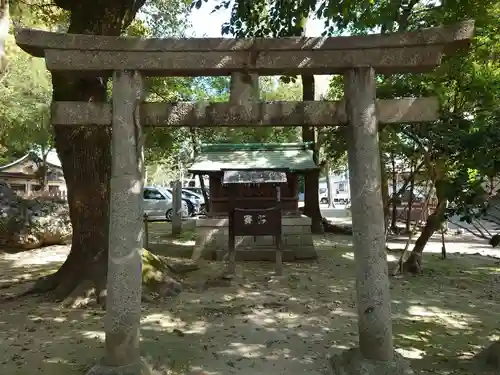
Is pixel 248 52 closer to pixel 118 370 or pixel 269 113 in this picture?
pixel 269 113

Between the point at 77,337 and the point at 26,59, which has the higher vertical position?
the point at 26,59

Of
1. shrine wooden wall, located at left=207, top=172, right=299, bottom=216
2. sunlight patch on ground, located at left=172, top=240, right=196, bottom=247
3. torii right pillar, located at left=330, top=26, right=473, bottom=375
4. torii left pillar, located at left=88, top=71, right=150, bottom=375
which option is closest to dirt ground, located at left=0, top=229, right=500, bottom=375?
torii left pillar, located at left=88, top=71, right=150, bottom=375

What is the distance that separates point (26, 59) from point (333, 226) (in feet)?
49.5

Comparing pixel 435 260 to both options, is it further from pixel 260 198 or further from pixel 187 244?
pixel 187 244

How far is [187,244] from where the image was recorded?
526 inches

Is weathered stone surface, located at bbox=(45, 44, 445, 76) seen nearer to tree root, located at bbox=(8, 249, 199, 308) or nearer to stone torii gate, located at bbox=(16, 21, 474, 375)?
stone torii gate, located at bbox=(16, 21, 474, 375)

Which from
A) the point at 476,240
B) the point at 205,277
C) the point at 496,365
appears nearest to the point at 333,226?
the point at 476,240

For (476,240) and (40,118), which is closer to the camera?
(476,240)

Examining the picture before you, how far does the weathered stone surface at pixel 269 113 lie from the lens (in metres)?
4.07

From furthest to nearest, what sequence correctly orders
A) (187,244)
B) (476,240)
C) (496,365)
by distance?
(476,240) → (187,244) → (496,365)

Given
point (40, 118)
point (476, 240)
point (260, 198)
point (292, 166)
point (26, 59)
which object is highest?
point (26, 59)

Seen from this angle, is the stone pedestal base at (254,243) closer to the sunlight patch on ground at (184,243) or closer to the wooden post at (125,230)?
the sunlight patch on ground at (184,243)

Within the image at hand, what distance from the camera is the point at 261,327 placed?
562 centimetres

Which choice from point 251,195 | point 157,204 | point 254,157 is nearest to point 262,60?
point 251,195
